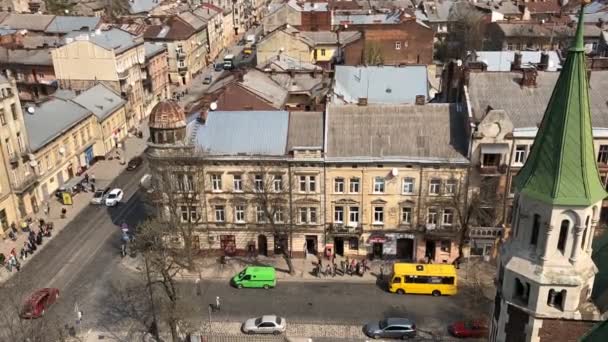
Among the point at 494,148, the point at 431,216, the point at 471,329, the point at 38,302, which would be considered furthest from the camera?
the point at 431,216

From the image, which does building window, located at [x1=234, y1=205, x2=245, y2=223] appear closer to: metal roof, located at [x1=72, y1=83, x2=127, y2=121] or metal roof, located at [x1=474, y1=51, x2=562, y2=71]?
metal roof, located at [x1=72, y1=83, x2=127, y2=121]

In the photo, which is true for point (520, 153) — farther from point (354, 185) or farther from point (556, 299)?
point (556, 299)

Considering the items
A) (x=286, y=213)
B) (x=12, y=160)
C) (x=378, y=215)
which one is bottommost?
(x=378, y=215)

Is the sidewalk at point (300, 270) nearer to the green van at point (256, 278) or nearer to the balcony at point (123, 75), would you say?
the green van at point (256, 278)

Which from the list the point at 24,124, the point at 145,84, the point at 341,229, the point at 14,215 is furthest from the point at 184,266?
the point at 145,84

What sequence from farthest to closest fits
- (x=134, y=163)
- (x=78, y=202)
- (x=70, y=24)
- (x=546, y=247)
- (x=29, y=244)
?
(x=70, y=24) < (x=134, y=163) < (x=78, y=202) < (x=29, y=244) < (x=546, y=247)

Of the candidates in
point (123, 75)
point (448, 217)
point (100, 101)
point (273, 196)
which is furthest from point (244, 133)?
point (123, 75)
